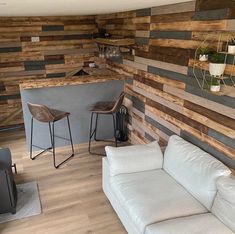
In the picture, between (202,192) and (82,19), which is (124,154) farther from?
(82,19)

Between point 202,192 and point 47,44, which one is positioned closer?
point 202,192

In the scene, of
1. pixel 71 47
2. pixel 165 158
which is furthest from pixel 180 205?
pixel 71 47

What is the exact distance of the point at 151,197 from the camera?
230 cm

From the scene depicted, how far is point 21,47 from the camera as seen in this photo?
479 cm

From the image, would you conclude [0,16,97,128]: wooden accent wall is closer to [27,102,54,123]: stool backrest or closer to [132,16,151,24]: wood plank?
[132,16,151,24]: wood plank

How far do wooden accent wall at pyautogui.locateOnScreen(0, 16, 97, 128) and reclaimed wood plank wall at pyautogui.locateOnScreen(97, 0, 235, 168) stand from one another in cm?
114

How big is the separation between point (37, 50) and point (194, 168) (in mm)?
3782

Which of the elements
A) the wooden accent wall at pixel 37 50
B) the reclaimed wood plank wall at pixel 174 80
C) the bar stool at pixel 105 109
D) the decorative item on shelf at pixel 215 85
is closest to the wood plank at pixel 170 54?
the reclaimed wood plank wall at pixel 174 80

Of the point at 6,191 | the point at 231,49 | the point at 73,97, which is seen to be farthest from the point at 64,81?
the point at 231,49

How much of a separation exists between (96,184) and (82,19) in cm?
325

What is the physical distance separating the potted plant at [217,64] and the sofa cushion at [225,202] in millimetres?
863

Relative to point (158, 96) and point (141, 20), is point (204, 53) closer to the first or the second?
point (158, 96)

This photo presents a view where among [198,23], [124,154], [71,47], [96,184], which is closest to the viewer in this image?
[198,23]

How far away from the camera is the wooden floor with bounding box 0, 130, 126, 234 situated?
102 inches
